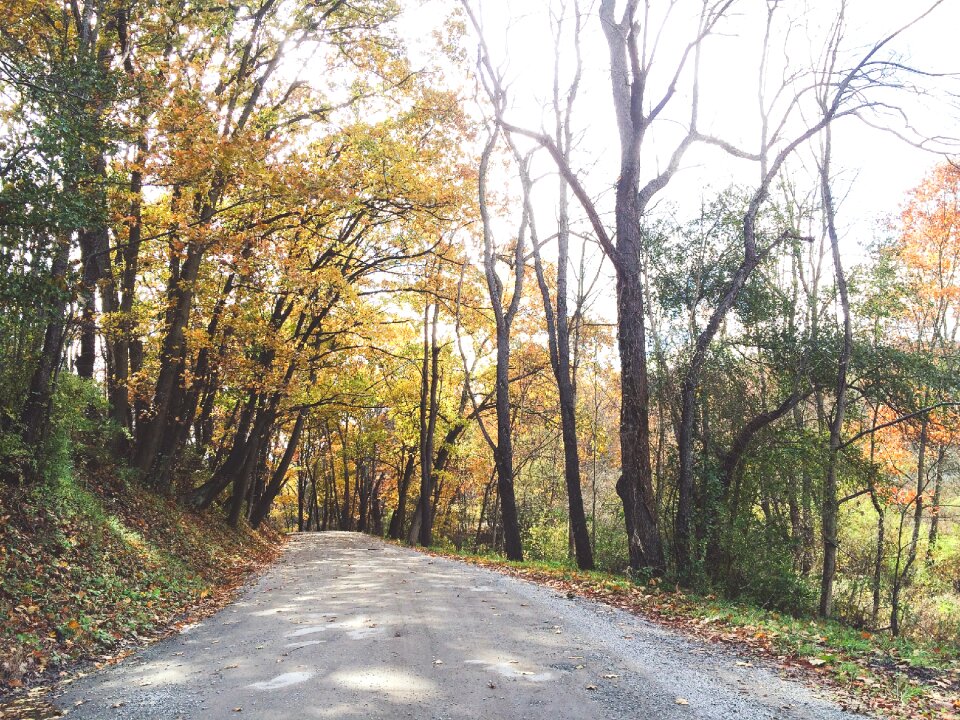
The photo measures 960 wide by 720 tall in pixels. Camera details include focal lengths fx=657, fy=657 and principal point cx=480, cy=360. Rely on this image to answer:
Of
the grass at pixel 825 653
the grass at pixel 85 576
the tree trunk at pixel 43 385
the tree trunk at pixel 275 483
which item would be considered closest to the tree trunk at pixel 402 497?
the tree trunk at pixel 275 483

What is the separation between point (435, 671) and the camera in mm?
5230

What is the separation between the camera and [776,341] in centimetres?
1337

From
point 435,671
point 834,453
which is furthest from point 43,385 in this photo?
point 834,453

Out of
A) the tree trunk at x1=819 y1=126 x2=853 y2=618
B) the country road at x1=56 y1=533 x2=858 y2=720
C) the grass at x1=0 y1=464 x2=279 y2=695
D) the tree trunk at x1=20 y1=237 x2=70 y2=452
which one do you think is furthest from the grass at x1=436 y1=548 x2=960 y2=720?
the tree trunk at x1=20 y1=237 x2=70 y2=452

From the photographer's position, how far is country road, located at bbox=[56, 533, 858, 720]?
14.7 feet

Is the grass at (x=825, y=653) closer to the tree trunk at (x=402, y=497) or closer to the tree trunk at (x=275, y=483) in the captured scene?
the tree trunk at (x=275, y=483)

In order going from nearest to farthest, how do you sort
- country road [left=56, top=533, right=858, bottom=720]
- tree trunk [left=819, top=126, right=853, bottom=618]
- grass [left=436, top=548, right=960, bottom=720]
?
country road [left=56, top=533, right=858, bottom=720], grass [left=436, top=548, right=960, bottom=720], tree trunk [left=819, top=126, right=853, bottom=618]

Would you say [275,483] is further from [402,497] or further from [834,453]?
[834,453]

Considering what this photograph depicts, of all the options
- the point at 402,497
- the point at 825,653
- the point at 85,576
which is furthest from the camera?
the point at 402,497

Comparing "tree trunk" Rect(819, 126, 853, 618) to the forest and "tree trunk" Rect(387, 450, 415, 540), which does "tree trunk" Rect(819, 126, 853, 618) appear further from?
"tree trunk" Rect(387, 450, 415, 540)

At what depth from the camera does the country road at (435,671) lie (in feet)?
14.7

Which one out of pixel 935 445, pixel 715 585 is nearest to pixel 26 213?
pixel 715 585

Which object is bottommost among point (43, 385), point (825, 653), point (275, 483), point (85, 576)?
point (825, 653)

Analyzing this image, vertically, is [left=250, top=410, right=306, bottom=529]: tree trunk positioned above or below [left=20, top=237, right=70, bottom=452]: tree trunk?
below
